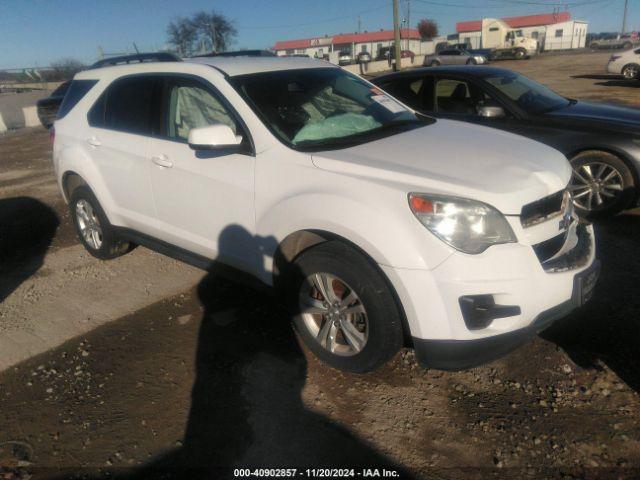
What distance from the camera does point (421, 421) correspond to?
2.56 metres

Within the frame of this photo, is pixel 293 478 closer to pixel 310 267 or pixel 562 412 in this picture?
pixel 310 267

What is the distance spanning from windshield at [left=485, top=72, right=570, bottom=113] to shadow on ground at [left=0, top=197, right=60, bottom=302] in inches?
210

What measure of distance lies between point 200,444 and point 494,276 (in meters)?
1.70

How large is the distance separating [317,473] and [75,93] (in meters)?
4.09

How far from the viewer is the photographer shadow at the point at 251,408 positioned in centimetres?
234

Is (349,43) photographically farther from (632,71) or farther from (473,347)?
(473,347)

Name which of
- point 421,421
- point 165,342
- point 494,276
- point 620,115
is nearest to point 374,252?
point 494,276

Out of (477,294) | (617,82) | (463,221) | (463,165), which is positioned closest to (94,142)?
(463,165)

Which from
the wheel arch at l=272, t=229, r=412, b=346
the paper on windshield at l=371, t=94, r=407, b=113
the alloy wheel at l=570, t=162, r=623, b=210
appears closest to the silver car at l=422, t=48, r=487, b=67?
the alloy wheel at l=570, t=162, r=623, b=210

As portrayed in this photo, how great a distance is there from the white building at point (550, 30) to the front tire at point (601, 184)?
71.4m

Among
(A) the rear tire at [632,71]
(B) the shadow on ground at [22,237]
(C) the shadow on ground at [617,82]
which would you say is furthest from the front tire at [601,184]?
(A) the rear tire at [632,71]

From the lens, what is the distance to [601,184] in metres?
5.05

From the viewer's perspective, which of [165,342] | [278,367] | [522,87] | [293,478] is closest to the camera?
[293,478]

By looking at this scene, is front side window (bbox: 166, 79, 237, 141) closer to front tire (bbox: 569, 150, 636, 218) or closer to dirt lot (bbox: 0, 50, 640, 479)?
dirt lot (bbox: 0, 50, 640, 479)
